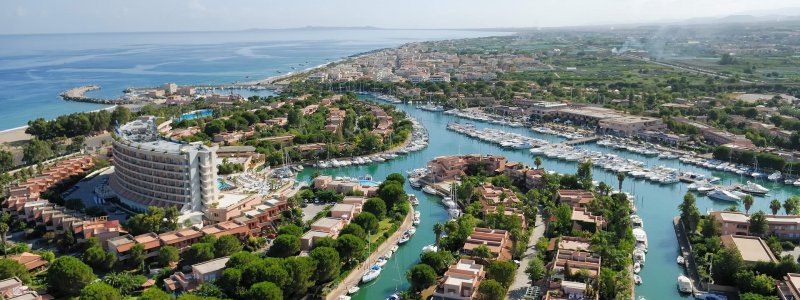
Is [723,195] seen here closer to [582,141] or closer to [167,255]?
[582,141]

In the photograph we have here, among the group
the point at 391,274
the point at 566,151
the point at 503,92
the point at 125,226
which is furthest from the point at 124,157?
the point at 503,92

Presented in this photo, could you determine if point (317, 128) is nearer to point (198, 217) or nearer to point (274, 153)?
point (274, 153)

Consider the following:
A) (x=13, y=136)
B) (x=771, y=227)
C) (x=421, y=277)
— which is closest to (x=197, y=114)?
(x=13, y=136)

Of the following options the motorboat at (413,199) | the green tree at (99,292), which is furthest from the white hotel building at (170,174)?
the motorboat at (413,199)

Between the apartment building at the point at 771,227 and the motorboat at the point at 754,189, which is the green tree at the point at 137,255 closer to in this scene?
the apartment building at the point at 771,227

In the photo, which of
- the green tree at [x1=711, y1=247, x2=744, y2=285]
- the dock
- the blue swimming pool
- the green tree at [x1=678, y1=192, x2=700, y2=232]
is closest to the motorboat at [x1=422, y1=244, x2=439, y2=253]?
the green tree at [x1=711, y1=247, x2=744, y2=285]
